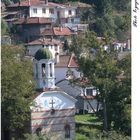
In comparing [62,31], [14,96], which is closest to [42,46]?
[62,31]

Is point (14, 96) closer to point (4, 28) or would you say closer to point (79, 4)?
point (4, 28)

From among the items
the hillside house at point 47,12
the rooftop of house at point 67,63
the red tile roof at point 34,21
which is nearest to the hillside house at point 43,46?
the rooftop of house at point 67,63

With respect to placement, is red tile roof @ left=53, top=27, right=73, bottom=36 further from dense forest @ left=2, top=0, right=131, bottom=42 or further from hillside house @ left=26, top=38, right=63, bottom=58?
hillside house @ left=26, top=38, right=63, bottom=58

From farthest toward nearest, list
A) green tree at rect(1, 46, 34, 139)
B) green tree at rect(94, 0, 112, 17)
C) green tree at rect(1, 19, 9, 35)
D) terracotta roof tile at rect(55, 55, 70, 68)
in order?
1. green tree at rect(94, 0, 112, 17)
2. green tree at rect(1, 19, 9, 35)
3. terracotta roof tile at rect(55, 55, 70, 68)
4. green tree at rect(1, 46, 34, 139)

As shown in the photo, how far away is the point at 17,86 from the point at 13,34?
80.6ft

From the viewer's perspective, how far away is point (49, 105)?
1997 centimetres

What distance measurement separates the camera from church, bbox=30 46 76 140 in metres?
19.6

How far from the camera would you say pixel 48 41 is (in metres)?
39.1

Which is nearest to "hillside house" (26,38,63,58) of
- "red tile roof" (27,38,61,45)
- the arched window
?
"red tile roof" (27,38,61,45)

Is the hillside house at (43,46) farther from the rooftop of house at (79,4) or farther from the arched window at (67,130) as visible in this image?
the arched window at (67,130)

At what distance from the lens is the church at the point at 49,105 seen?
1964 centimetres
